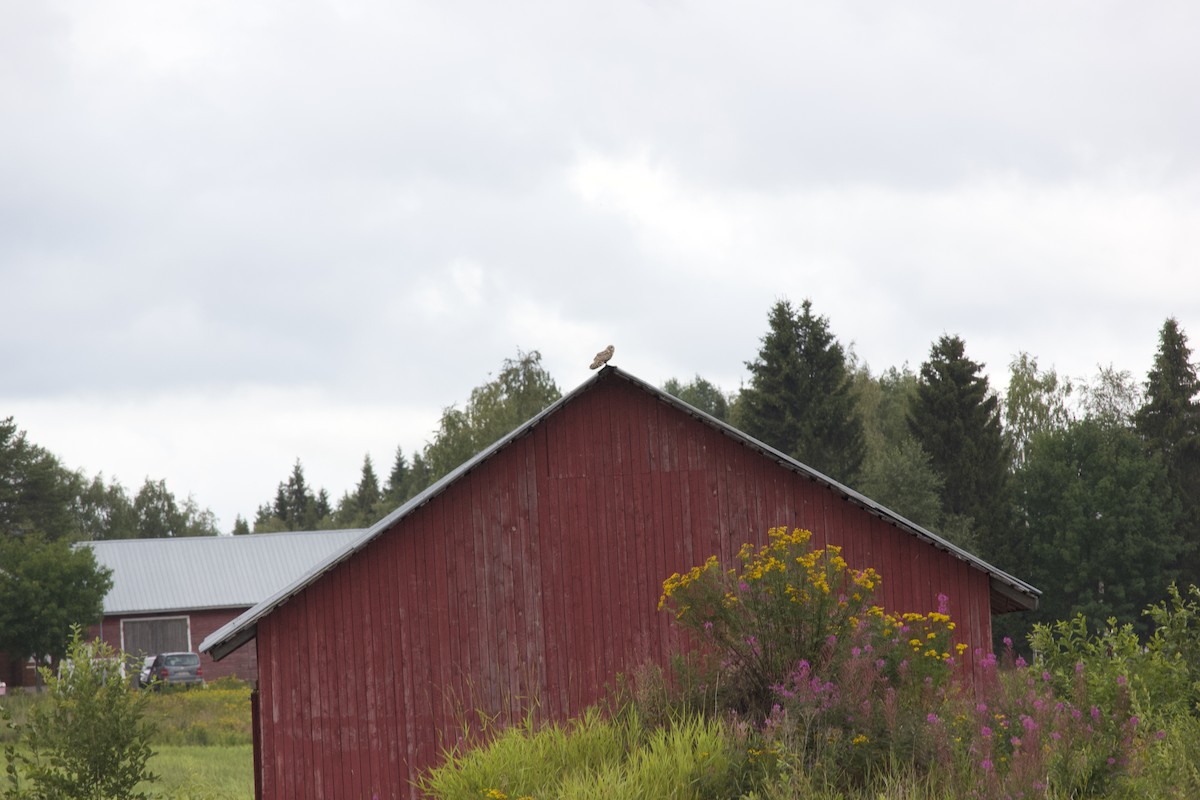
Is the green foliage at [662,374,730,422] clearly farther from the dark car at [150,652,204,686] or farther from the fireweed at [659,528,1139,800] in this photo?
the fireweed at [659,528,1139,800]

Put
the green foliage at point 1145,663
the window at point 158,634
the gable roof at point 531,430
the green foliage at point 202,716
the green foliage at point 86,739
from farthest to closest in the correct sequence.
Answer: the window at point 158,634 < the green foliage at point 202,716 < the gable roof at point 531,430 < the green foliage at point 86,739 < the green foliage at point 1145,663

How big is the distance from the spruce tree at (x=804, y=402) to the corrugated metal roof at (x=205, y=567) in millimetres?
16982

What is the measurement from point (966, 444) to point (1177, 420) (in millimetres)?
10119

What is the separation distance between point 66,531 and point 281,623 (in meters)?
66.4

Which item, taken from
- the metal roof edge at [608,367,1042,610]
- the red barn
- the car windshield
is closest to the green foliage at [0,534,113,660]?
the car windshield

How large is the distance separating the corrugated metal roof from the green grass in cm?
2135

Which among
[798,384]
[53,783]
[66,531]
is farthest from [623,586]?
[66,531]

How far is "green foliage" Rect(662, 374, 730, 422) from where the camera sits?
9462 cm

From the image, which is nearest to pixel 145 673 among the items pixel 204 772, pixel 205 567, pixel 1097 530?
pixel 204 772

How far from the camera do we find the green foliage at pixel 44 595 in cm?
4584

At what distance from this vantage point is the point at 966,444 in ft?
174

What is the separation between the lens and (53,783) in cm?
1355

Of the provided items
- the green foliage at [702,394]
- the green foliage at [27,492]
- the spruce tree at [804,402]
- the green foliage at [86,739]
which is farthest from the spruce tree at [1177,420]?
the green foliage at [27,492]

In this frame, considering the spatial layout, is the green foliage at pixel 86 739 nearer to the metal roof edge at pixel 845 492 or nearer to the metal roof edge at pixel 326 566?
the metal roof edge at pixel 326 566
